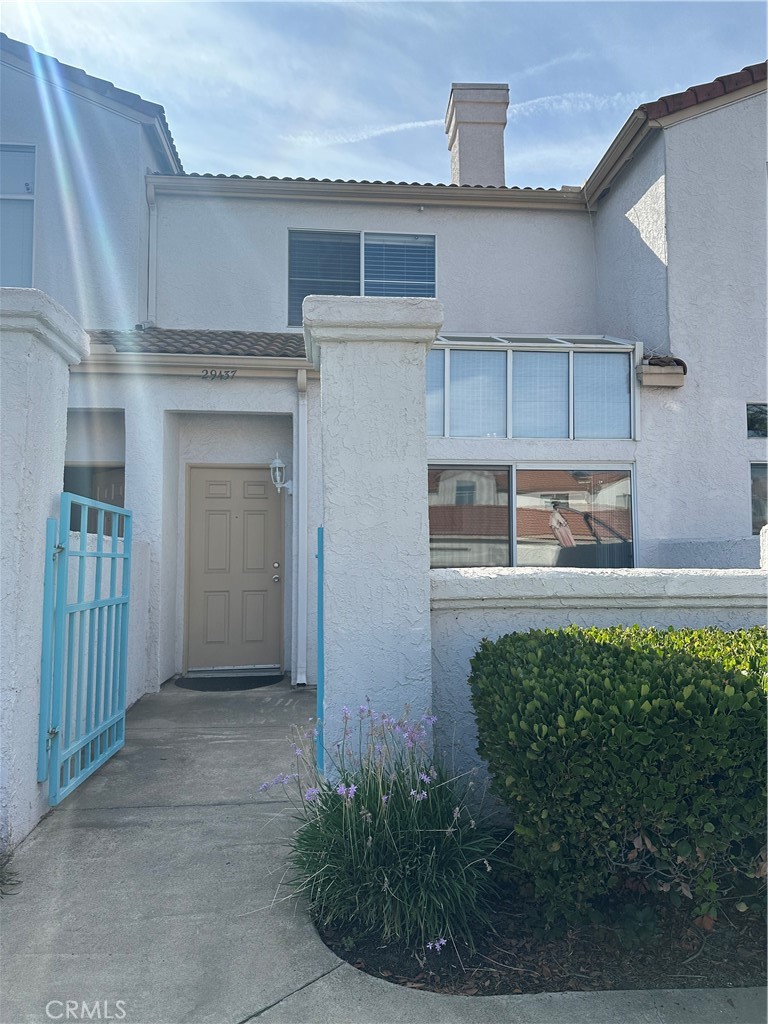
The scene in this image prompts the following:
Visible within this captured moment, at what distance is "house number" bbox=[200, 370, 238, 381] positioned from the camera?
757 centimetres

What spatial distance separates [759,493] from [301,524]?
554 centimetres

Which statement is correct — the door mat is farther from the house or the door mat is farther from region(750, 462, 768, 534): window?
region(750, 462, 768, 534): window

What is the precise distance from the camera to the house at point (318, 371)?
25.2ft

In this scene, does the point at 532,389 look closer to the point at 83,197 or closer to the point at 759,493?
the point at 759,493

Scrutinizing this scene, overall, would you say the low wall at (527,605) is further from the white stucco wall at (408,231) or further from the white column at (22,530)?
the white stucco wall at (408,231)

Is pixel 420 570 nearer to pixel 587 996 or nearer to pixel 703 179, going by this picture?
pixel 587 996

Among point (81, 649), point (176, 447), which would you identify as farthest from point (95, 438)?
point (81, 649)

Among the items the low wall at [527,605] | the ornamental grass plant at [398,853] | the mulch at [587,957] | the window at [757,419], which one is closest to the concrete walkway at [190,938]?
the mulch at [587,957]

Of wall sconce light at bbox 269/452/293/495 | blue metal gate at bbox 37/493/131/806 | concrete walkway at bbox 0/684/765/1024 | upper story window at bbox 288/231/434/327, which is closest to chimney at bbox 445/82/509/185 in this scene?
upper story window at bbox 288/231/434/327

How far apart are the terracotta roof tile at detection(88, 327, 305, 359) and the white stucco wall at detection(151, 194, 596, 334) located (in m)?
0.72

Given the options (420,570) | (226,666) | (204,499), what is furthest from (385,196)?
(420,570)

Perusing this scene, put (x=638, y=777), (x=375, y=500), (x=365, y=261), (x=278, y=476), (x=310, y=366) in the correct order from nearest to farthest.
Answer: (x=638, y=777)
(x=375, y=500)
(x=310, y=366)
(x=278, y=476)
(x=365, y=261)

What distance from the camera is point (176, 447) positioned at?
317 inches

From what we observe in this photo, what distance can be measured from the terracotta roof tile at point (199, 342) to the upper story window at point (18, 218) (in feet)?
5.49
